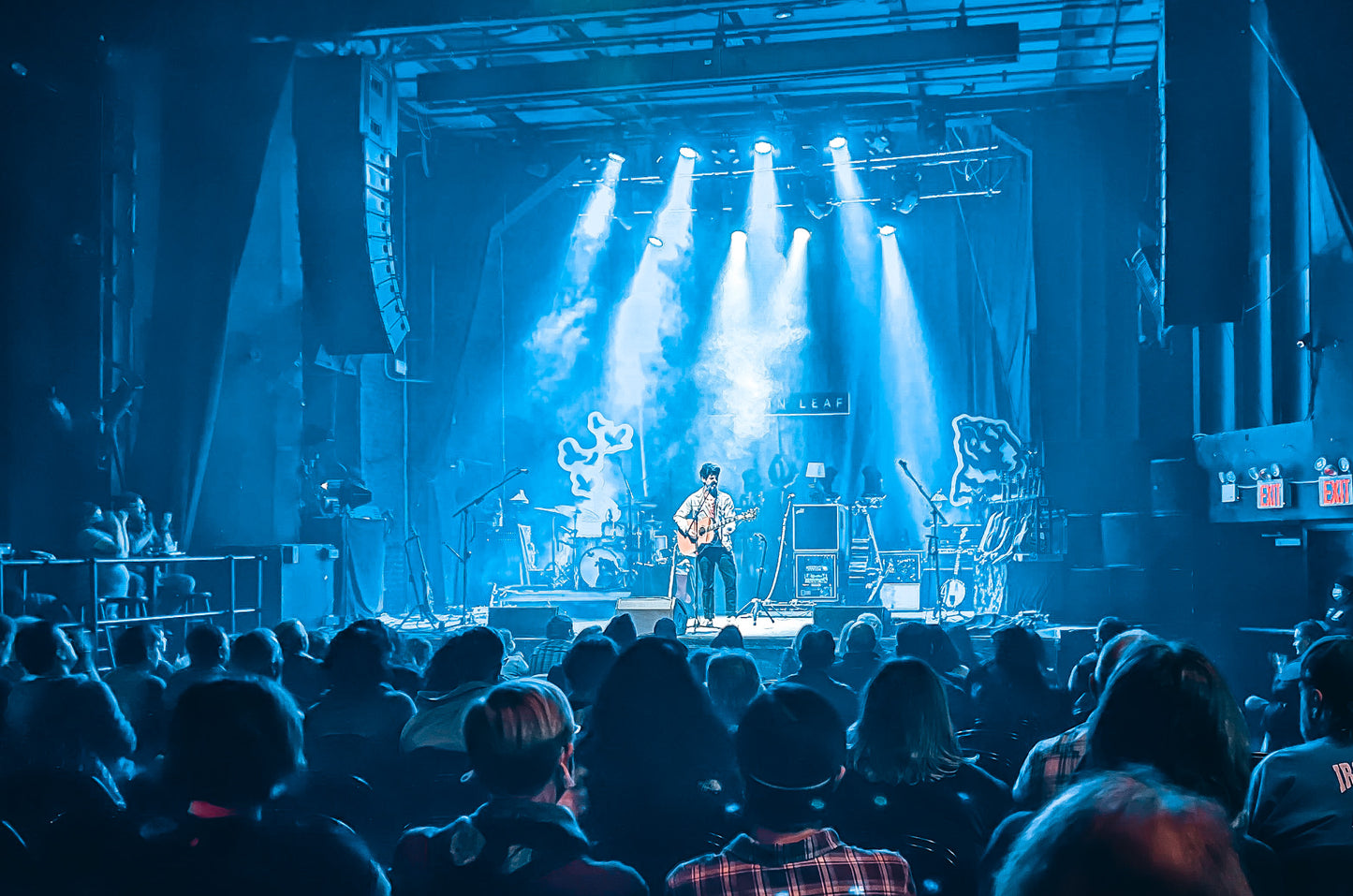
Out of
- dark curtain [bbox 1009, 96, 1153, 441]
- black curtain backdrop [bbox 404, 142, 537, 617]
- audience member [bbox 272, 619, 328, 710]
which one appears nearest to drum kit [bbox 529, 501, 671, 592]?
black curtain backdrop [bbox 404, 142, 537, 617]

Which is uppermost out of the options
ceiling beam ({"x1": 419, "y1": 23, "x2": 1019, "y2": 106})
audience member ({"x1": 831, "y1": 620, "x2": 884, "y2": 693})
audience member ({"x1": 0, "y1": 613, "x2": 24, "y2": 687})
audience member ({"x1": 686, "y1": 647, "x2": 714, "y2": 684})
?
ceiling beam ({"x1": 419, "y1": 23, "x2": 1019, "y2": 106})

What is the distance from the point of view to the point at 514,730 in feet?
7.16

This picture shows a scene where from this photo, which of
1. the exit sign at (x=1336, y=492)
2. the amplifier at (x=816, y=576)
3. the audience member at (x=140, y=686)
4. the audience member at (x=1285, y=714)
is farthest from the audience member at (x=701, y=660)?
the amplifier at (x=816, y=576)

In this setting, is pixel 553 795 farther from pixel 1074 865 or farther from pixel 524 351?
pixel 524 351

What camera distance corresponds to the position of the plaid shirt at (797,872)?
1.94m

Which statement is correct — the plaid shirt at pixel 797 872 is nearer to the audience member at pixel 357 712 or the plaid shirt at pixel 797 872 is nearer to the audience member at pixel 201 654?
the audience member at pixel 357 712

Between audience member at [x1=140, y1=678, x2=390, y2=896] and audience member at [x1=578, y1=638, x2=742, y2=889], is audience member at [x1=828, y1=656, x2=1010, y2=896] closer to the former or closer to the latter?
audience member at [x1=578, y1=638, x2=742, y2=889]

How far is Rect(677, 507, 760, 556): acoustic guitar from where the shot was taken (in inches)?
447

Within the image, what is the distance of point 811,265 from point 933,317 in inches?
82.1

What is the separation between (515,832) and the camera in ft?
6.64

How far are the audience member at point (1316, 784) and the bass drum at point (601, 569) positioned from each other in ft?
42.0

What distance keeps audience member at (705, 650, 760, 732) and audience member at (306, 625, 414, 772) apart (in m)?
1.14

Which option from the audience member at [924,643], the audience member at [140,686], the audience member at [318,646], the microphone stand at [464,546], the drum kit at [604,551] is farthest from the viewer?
the drum kit at [604,551]

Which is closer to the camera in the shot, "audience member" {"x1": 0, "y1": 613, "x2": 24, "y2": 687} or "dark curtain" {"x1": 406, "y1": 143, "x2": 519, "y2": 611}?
"audience member" {"x1": 0, "y1": 613, "x2": 24, "y2": 687}
